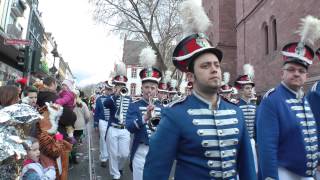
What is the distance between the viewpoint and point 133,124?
497cm

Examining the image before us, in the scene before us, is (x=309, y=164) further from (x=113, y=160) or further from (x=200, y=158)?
(x=113, y=160)

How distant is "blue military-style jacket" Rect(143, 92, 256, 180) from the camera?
2.37 m

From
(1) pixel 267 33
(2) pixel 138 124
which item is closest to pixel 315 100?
(2) pixel 138 124

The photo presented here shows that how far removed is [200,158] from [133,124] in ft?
8.84

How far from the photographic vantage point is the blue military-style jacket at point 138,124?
16.2 feet

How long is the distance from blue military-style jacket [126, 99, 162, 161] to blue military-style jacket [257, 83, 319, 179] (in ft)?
6.48

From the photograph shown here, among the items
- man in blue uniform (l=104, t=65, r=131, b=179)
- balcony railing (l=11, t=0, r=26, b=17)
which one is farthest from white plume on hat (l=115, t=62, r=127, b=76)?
balcony railing (l=11, t=0, r=26, b=17)

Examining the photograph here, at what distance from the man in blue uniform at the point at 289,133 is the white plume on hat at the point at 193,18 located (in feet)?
4.40

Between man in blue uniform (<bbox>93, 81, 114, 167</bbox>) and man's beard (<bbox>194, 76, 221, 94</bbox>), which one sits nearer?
man's beard (<bbox>194, 76, 221, 94</bbox>)

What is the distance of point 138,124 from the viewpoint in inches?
193

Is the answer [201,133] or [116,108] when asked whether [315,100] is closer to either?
[201,133]

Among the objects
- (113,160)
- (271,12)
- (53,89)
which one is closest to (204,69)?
(53,89)

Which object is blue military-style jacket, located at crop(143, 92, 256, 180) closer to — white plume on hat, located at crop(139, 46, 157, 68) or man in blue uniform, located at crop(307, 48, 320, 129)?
man in blue uniform, located at crop(307, 48, 320, 129)

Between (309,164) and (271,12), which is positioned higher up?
(271,12)
